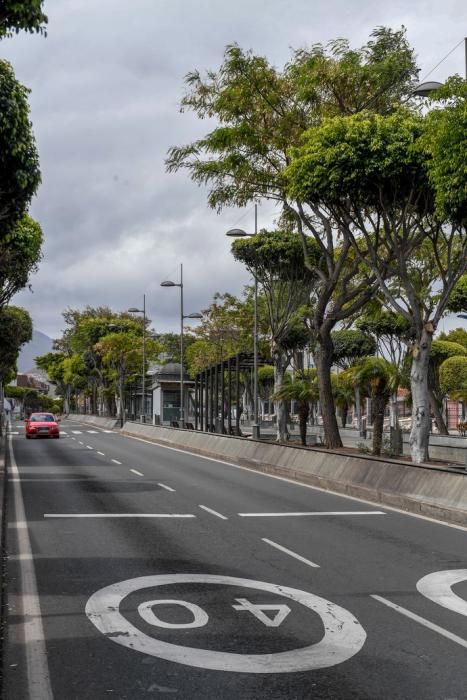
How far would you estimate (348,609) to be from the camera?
26.2ft

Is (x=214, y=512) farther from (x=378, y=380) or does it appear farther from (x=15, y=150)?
(x=378, y=380)

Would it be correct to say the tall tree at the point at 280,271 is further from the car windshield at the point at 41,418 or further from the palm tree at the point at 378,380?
the car windshield at the point at 41,418

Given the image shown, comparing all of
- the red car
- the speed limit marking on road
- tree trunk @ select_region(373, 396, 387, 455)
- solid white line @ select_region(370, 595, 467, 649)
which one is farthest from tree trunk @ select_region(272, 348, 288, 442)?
solid white line @ select_region(370, 595, 467, 649)

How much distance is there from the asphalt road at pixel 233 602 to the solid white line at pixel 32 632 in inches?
0.8

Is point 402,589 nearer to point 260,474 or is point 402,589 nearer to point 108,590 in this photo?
point 108,590

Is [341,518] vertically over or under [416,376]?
under

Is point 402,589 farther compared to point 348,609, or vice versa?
point 402,589

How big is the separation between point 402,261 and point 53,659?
17.1 metres

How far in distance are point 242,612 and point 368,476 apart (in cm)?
1027

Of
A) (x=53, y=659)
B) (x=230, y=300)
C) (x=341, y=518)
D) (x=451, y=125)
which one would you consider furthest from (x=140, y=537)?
(x=230, y=300)

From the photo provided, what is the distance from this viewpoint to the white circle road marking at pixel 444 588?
27.1 ft

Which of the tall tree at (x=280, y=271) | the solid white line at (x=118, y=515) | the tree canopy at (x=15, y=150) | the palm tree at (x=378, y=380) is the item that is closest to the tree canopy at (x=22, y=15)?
the tree canopy at (x=15, y=150)

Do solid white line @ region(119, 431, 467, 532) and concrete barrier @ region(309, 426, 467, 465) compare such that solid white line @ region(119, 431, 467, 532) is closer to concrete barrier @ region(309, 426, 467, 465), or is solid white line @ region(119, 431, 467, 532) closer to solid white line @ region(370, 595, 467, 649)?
solid white line @ region(370, 595, 467, 649)

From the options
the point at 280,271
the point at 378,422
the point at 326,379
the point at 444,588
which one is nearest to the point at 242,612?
the point at 444,588
